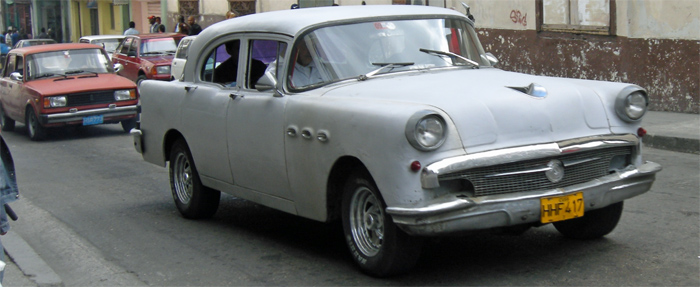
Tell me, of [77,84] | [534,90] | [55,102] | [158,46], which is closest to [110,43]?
[158,46]

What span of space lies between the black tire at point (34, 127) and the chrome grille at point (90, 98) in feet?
2.07

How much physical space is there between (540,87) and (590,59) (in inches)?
427

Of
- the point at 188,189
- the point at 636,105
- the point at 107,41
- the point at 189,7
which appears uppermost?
the point at 189,7

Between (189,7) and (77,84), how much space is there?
786 inches

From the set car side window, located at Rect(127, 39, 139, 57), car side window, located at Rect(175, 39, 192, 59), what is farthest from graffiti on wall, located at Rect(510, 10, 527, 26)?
car side window, located at Rect(127, 39, 139, 57)

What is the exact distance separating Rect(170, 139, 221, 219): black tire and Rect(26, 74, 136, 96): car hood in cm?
803

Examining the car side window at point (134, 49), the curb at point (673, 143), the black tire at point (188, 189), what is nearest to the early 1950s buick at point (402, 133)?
the black tire at point (188, 189)

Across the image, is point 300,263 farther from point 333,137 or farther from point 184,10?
point 184,10

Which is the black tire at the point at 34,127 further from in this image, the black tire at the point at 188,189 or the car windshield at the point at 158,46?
the black tire at the point at 188,189

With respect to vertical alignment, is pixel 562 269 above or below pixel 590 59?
below

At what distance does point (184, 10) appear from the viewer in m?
35.6

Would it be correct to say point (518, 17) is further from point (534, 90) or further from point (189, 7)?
point (189, 7)

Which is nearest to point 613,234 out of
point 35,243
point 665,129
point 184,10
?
point 35,243

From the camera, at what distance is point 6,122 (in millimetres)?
17750
